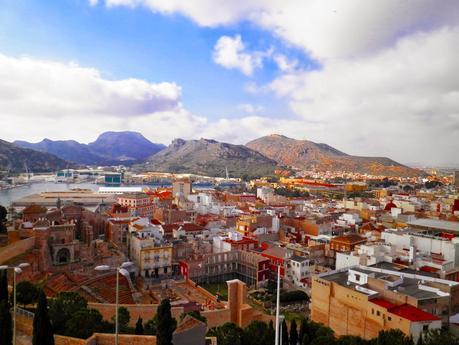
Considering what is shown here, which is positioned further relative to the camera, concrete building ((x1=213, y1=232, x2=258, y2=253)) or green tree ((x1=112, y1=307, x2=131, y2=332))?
concrete building ((x1=213, y1=232, x2=258, y2=253))

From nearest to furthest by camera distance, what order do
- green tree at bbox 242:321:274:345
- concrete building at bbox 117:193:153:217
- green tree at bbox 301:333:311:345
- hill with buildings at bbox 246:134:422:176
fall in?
green tree at bbox 242:321:274:345
green tree at bbox 301:333:311:345
concrete building at bbox 117:193:153:217
hill with buildings at bbox 246:134:422:176

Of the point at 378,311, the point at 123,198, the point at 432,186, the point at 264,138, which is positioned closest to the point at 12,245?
the point at 378,311

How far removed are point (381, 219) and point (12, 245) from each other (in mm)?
24102

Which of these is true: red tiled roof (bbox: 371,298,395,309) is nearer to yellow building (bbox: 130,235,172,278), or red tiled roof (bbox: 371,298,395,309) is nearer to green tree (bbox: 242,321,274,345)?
green tree (bbox: 242,321,274,345)

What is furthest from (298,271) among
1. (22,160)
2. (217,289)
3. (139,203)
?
(22,160)

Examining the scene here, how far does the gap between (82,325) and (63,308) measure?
1.14 meters

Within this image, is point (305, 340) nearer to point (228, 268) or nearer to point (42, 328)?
point (42, 328)

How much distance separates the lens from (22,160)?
88.4m

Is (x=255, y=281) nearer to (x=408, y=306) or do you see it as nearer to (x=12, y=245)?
(x=408, y=306)

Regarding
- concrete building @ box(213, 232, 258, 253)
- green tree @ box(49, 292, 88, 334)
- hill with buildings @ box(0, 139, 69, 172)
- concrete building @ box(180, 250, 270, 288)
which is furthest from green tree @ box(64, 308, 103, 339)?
hill with buildings @ box(0, 139, 69, 172)

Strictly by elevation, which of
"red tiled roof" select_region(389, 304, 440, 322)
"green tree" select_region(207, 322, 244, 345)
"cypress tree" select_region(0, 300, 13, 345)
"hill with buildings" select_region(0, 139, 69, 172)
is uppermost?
"hill with buildings" select_region(0, 139, 69, 172)

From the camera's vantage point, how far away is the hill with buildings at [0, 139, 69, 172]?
83.1 metres

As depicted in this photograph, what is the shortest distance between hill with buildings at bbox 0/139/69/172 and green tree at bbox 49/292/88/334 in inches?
3226

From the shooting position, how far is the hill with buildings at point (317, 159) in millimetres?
115438
